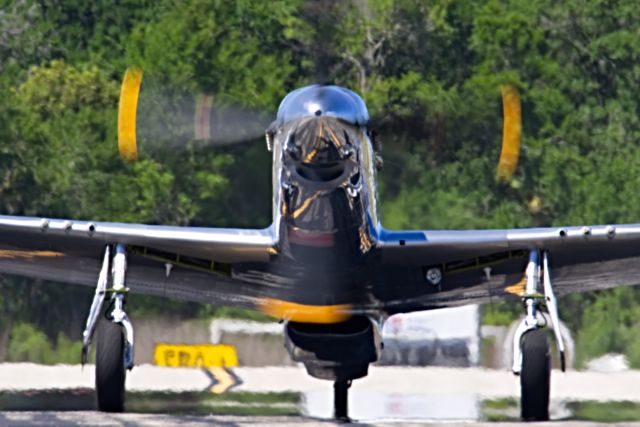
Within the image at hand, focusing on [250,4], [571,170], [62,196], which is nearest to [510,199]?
[571,170]

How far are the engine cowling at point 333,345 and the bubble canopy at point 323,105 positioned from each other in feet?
12.3

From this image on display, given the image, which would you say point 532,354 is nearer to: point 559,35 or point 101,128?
point 101,128

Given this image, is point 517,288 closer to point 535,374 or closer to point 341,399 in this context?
point 535,374

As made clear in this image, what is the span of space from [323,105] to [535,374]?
16.0 ft

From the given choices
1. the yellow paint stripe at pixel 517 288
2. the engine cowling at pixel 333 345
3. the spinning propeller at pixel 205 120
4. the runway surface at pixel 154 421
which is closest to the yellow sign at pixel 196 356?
the engine cowling at pixel 333 345

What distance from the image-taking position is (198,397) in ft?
78.8

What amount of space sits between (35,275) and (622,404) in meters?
8.93

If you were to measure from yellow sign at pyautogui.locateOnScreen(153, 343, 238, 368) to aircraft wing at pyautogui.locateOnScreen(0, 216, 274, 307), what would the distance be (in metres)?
5.39

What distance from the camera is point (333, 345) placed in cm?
2042

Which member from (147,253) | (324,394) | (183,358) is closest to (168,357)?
(183,358)

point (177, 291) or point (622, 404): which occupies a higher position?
point (177, 291)

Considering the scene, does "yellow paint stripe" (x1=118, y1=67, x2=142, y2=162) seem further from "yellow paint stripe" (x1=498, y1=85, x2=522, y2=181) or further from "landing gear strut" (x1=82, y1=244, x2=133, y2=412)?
"yellow paint stripe" (x1=498, y1=85, x2=522, y2=181)

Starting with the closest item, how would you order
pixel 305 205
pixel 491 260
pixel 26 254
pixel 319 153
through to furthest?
1. pixel 319 153
2. pixel 305 205
3. pixel 491 260
4. pixel 26 254

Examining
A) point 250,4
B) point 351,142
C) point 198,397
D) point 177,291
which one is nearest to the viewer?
point 351,142
